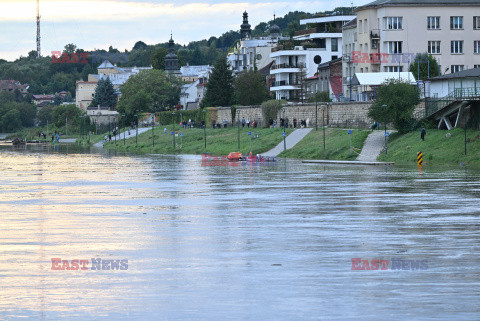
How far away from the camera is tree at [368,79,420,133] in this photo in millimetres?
86062

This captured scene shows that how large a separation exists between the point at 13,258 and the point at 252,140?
8870 centimetres

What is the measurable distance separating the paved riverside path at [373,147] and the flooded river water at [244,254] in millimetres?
34338

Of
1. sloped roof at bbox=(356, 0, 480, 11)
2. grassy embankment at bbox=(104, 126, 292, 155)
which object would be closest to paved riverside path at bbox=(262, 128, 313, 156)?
grassy embankment at bbox=(104, 126, 292, 155)

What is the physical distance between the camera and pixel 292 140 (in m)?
103

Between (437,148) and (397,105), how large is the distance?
34.7ft

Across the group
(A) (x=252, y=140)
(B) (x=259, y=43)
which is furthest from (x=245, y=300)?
(B) (x=259, y=43)

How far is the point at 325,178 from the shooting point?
189ft

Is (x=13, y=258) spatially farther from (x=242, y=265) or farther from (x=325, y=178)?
(x=325, y=178)

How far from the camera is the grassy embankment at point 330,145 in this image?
86.9 meters

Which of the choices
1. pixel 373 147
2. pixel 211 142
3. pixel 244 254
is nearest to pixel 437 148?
pixel 373 147
